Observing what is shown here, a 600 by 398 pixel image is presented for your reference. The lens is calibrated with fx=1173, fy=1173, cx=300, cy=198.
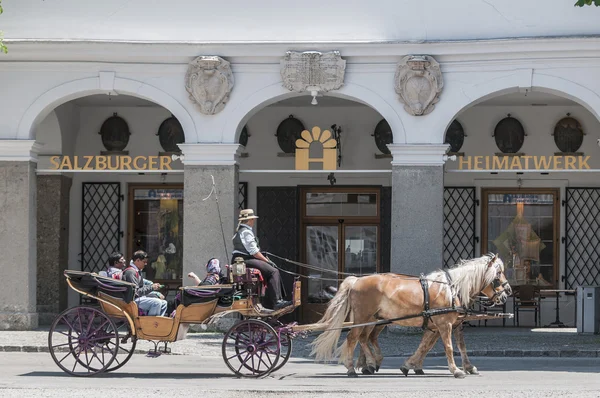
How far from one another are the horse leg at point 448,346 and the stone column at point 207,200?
22.2ft

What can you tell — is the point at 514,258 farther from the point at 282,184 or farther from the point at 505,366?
the point at 505,366

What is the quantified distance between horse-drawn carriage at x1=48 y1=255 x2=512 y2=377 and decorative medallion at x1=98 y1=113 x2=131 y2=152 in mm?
10444

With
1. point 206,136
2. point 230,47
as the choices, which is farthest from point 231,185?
point 230,47

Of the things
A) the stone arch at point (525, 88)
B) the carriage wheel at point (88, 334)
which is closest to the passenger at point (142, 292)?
the carriage wheel at point (88, 334)

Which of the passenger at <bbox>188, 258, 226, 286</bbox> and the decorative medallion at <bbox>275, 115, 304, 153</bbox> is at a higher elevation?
the decorative medallion at <bbox>275, 115, 304, 153</bbox>

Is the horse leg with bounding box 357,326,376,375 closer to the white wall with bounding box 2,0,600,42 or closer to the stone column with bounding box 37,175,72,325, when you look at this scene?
the white wall with bounding box 2,0,600,42

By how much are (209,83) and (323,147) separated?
2.27 m

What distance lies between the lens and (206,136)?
66.8ft

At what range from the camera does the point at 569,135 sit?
78.0 ft

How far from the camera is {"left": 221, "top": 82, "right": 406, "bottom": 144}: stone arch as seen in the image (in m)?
20.1

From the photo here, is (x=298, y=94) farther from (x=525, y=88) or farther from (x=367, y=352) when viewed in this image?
(x=367, y=352)

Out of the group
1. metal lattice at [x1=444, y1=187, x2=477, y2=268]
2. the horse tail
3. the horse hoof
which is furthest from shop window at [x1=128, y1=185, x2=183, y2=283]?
the horse hoof

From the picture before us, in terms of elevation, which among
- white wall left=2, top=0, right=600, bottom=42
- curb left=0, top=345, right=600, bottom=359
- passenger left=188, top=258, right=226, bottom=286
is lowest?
curb left=0, top=345, right=600, bottom=359

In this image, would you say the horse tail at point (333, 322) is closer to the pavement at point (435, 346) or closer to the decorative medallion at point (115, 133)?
the pavement at point (435, 346)
